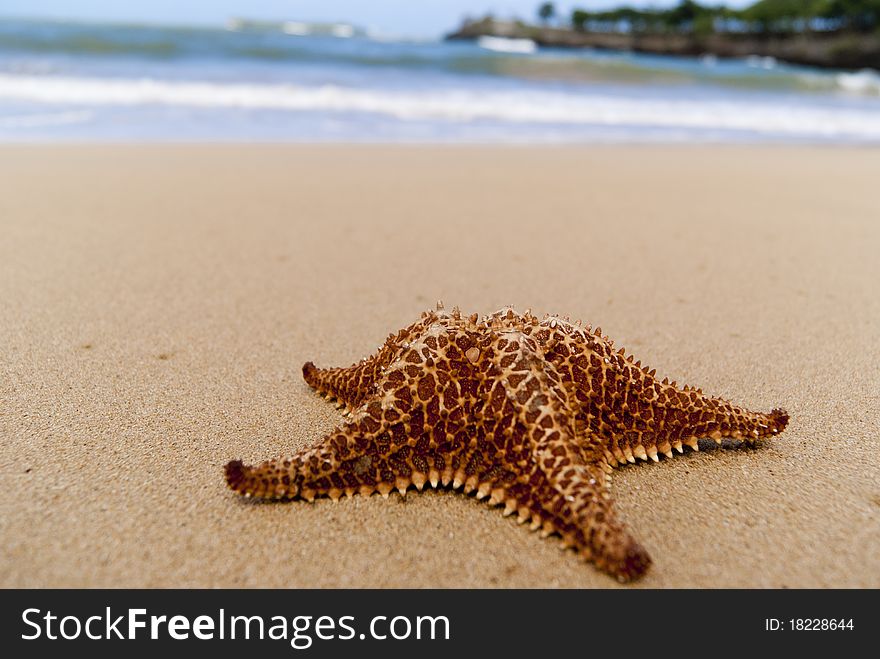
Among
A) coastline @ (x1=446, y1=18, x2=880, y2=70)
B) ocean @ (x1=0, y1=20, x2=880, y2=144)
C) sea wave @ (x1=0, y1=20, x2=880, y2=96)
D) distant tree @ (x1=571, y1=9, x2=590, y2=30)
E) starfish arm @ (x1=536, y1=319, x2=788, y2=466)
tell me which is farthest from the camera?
distant tree @ (x1=571, y1=9, x2=590, y2=30)

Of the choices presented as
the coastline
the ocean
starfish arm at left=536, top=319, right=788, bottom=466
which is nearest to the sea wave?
the ocean

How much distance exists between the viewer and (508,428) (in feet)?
6.82

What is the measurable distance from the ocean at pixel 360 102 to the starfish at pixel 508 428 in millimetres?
9194

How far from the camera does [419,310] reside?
4352mm

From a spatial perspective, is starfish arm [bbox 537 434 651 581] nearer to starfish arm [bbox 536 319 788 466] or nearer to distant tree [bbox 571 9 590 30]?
starfish arm [bbox 536 319 788 466]

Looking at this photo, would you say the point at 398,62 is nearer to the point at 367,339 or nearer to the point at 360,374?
the point at 367,339

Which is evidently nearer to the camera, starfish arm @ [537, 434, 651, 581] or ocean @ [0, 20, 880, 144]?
starfish arm @ [537, 434, 651, 581]

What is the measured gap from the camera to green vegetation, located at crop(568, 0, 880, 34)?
66375mm

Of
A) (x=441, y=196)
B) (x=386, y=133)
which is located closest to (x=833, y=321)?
(x=441, y=196)

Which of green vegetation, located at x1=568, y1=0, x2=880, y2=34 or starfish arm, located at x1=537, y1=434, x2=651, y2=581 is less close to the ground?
green vegetation, located at x1=568, y1=0, x2=880, y2=34

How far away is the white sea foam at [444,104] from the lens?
14352 millimetres

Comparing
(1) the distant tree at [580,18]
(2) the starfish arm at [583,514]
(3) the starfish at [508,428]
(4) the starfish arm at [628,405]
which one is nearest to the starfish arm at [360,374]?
(3) the starfish at [508,428]

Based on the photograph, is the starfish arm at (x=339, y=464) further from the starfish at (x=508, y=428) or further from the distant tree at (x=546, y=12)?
the distant tree at (x=546, y=12)

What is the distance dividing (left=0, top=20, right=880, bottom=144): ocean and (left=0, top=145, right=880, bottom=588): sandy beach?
3.61 metres
